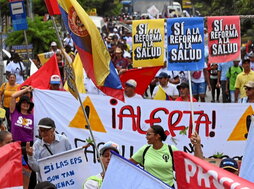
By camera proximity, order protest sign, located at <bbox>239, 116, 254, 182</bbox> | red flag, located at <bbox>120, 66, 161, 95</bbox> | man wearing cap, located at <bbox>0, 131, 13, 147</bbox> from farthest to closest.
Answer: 1. red flag, located at <bbox>120, 66, 161, 95</bbox>
2. man wearing cap, located at <bbox>0, 131, 13, 147</bbox>
3. protest sign, located at <bbox>239, 116, 254, 182</bbox>

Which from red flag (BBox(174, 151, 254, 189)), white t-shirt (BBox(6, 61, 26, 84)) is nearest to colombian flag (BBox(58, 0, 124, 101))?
red flag (BBox(174, 151, 254, 189))

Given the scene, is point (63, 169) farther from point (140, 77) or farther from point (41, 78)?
point (140, 77)

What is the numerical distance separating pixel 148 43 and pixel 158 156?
18.7 ft

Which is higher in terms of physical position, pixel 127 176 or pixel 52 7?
pixel 52 7

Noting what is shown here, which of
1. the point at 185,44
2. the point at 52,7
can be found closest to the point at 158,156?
the point at 52,7

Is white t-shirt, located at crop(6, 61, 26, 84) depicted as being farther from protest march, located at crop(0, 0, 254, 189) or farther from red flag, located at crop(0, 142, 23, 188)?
red flag, located at crop(0, 142, 23, 188)

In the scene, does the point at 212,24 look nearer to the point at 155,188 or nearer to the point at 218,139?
the point at 218,139

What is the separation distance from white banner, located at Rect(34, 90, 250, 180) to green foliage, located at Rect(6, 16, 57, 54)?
14.5 meters

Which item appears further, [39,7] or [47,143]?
[39,7]

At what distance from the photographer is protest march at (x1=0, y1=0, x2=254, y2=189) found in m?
6.69

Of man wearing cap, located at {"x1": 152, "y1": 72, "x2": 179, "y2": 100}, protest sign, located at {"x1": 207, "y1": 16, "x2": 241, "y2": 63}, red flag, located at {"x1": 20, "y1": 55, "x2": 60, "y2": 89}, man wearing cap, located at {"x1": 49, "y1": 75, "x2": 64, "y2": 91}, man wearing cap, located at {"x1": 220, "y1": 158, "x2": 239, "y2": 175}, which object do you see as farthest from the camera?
man wearing cap, located at {"x1": 152, "y1": 72, "x2": 179, "y2": 100}

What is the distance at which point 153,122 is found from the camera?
11.2m

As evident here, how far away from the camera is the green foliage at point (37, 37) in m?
25.8

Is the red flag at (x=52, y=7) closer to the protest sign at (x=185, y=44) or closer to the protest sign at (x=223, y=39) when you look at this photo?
the protest sign at (x=185, y=44)
